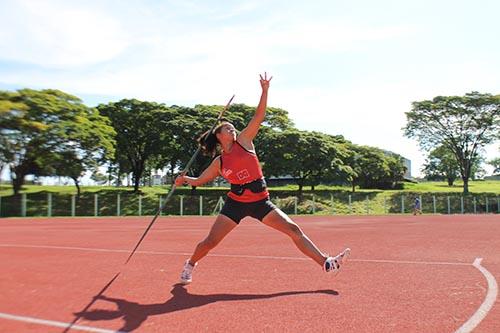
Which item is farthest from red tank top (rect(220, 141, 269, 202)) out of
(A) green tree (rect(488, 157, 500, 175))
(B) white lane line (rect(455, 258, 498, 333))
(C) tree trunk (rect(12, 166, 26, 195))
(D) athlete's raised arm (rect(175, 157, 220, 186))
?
(A) green tree (rect(488, 157, 500, 175))

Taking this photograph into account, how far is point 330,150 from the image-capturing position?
4456 centimetres

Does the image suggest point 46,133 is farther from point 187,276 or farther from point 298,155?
point 187,276

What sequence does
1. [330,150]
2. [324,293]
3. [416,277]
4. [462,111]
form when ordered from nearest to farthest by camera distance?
[324,293] → [416,277] → [330,150] → [462,111]

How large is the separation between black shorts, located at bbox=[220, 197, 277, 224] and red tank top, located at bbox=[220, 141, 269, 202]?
6 centimetres

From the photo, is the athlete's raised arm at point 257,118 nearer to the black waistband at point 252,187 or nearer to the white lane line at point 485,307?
the black waistband at point 252,187

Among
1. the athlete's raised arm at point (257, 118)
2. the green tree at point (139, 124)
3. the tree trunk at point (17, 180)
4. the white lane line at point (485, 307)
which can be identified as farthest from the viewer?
the green tree at point (139, 124)

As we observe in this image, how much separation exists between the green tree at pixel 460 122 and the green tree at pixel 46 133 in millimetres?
31622

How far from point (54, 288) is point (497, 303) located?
4.87 meters

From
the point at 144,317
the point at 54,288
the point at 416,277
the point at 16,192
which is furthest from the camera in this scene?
the point at 16,192

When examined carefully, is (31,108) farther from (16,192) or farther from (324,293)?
(324,293)

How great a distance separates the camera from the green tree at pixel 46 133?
104 ft

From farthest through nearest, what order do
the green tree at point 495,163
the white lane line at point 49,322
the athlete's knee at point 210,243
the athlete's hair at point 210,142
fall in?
1. the green tree at point 495,163
2. the athlete's hair at point 210,142
3. the athlete's knee at point 210,243
4. the white lane line at point 49,322

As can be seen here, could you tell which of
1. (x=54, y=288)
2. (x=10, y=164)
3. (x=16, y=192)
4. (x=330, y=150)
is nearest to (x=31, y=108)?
(x=10, y=164)

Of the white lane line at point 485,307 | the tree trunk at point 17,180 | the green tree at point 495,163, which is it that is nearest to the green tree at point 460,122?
the tree trunk at point 17,180
